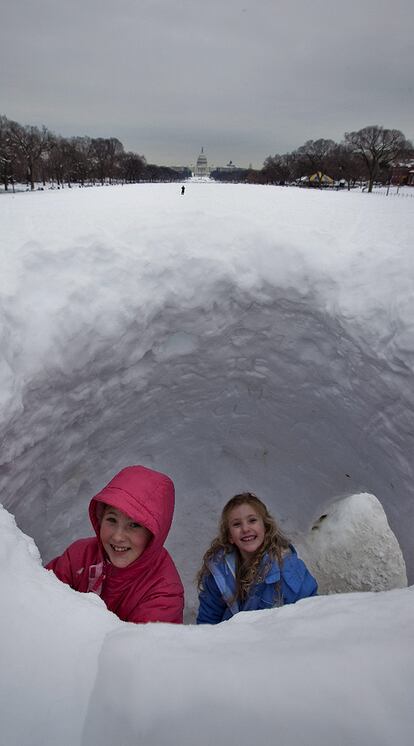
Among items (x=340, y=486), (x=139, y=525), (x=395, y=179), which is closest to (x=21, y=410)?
(x=139, y=525)

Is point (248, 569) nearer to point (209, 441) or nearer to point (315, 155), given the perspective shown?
point (209, 441)

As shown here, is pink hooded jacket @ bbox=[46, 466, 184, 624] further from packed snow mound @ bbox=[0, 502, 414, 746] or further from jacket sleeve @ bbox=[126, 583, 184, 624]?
packed snow mound @ bbox=[0, 502, 414, 746]

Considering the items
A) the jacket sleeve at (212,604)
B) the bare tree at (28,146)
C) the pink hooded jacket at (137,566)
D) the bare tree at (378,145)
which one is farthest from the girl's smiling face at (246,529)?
the bare tree at (378,145)

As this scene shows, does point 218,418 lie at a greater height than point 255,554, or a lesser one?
lesser

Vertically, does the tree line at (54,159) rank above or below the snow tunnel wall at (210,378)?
above

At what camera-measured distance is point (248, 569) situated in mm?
2490

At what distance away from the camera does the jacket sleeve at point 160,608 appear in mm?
2117

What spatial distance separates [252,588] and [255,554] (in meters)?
0.18

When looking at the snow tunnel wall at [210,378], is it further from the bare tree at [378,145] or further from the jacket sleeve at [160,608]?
the bare tree at [378,145]

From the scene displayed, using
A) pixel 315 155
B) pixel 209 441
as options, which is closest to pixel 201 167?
pixel 315 155

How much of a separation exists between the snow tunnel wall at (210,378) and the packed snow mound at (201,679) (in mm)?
1549

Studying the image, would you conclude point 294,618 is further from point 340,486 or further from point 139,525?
point 340,486

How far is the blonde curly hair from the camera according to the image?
8.06 ft

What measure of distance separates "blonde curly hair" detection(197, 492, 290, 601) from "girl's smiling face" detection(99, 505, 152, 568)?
2.10 ft
